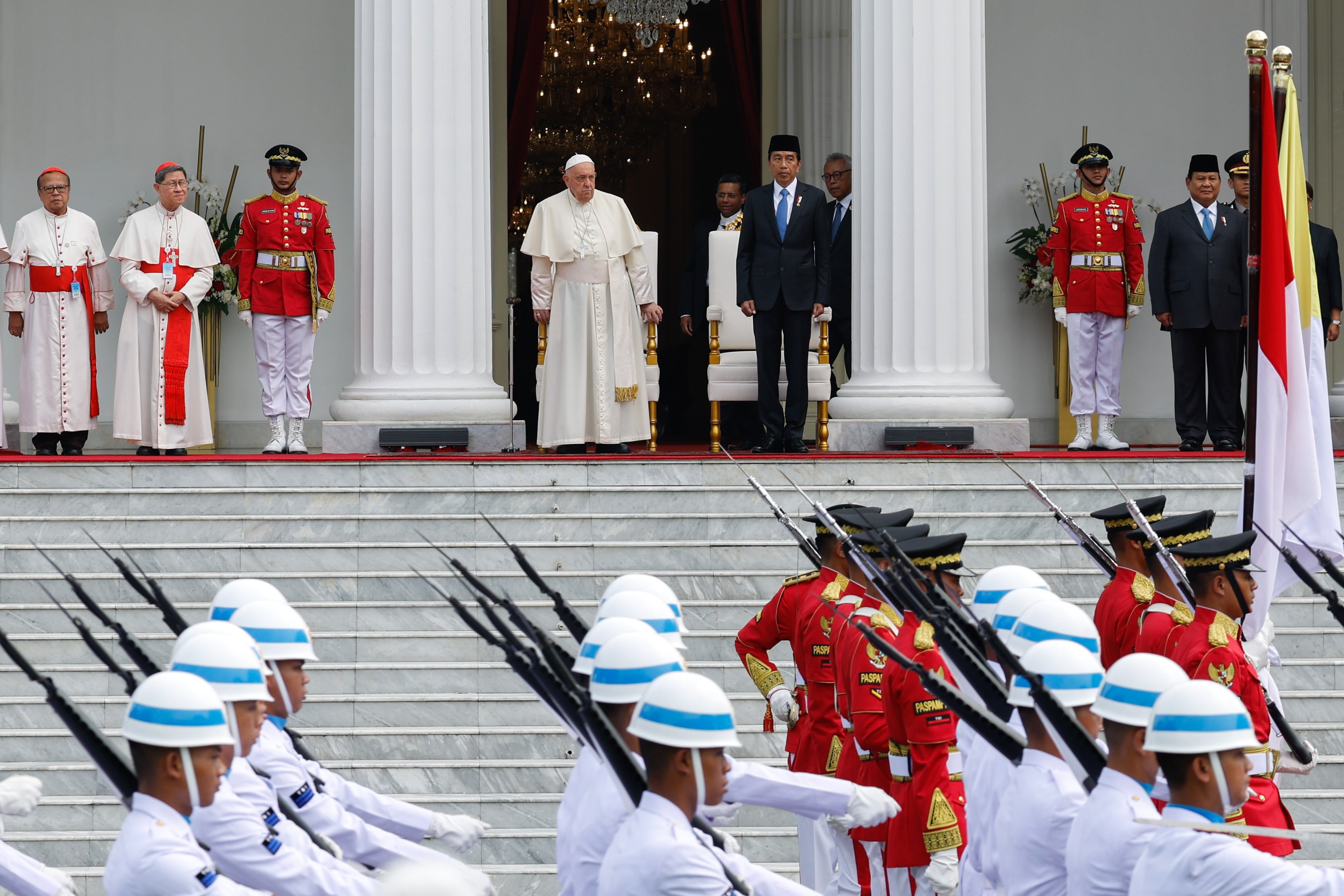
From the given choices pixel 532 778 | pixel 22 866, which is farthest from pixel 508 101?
pixel 22 866

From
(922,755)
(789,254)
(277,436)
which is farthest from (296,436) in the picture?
(922,755)

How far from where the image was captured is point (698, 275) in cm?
1295

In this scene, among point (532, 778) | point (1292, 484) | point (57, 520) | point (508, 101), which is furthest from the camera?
point (508, 101)

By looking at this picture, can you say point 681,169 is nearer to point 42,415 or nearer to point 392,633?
point 42,415

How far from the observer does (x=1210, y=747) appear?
339cm

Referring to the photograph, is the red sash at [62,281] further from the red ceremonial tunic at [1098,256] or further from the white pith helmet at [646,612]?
the white pith helmet at [646,612]

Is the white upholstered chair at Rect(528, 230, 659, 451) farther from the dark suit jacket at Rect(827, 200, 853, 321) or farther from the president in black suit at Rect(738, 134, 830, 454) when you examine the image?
the dark suit jacket at Rect(827, 200, 853, 321)

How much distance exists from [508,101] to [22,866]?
12.7m

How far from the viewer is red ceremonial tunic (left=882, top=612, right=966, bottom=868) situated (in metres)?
5.31

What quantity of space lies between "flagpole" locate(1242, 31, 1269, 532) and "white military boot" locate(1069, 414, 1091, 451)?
4.58m

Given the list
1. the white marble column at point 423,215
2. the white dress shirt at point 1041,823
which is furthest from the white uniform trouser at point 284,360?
the white dress shirt at point 1041,823

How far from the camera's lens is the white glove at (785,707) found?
6.37 m

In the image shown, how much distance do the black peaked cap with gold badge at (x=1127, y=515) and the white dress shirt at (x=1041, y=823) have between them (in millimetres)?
2259

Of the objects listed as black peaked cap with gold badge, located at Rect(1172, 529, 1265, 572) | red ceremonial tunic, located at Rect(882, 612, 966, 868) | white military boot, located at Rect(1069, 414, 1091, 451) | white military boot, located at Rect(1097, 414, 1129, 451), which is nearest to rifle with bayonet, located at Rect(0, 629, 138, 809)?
red ceremonial tunic, located at Rect(882, 612, 966, 868)
